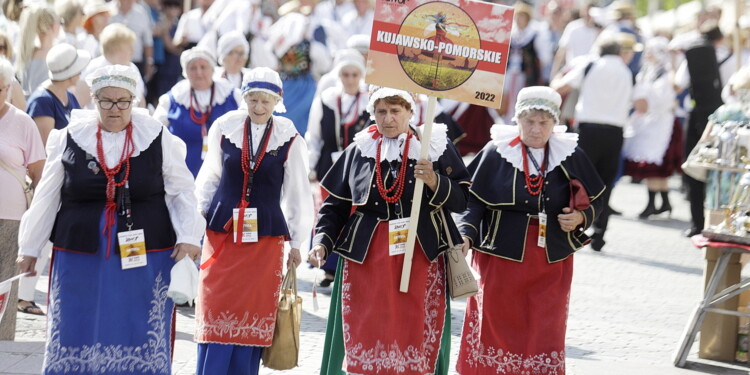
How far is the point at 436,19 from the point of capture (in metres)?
6.34

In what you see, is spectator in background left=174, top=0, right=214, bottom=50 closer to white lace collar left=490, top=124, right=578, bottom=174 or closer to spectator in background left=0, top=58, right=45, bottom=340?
spectator in background left=0, top=58, right=45, bottom=340

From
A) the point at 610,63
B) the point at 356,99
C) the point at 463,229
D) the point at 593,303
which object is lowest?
the point at 593,303

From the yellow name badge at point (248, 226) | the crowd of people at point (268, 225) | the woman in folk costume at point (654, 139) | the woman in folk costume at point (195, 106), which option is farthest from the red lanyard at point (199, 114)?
the woman in folk costume at point (654, 139)

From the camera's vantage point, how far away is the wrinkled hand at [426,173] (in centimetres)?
614

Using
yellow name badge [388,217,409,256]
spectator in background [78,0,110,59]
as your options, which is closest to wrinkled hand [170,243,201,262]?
yellow name badge [388,217,409,256]

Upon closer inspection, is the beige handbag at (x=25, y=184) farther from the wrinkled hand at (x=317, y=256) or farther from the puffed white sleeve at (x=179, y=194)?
the wrinkled hand at (x=317, y=256)

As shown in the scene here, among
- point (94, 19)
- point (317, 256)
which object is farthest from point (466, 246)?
point (94, 19)

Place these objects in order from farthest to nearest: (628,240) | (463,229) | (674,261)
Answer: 1. (628,240)
2. (674,261)
3. (463,229)

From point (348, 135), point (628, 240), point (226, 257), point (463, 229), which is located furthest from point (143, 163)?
point (628, 240)

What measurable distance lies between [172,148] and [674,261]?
Result: 785cm

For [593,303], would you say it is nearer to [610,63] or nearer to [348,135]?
[348,135]

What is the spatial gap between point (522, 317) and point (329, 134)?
11.8 ft

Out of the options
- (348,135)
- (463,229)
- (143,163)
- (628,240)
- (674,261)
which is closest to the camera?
(143,163)

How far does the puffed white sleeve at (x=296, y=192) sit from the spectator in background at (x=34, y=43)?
394 centimetres
